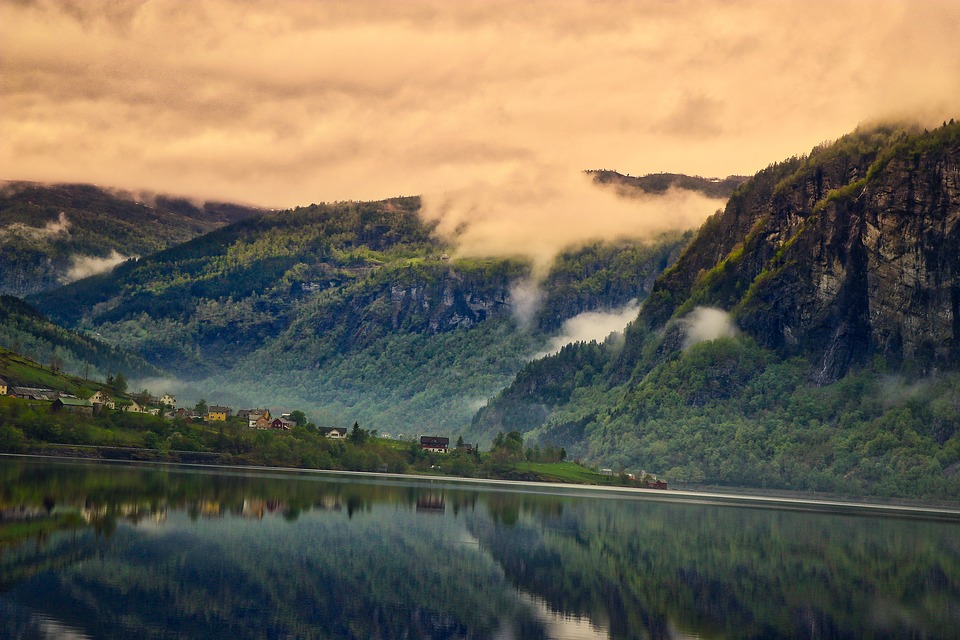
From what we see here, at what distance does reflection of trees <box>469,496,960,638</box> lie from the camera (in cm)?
8288

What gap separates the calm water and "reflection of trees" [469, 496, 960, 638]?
1.08 ft

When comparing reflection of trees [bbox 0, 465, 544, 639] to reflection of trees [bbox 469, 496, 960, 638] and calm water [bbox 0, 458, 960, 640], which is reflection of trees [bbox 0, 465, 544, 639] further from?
reflection of trees [bbox 469, 496, 960, 638]

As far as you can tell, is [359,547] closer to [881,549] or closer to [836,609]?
[836,609]

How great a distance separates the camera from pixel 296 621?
235ft

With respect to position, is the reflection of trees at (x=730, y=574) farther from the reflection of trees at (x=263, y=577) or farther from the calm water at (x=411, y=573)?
the reflection of trees at (x=263, y=577)

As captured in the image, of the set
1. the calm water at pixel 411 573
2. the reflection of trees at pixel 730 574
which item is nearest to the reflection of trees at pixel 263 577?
the calm water at pixel 411 573

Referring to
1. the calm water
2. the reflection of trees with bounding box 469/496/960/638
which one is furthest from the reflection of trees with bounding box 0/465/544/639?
the reflection of trees with bounding box 469/496/960/638

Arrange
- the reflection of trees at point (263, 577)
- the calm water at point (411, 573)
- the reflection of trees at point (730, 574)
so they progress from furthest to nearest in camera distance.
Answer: the reflection of trees at point (730, 574) → the calm water at point (411, 573) → the reflection of trees at point (263, 577)

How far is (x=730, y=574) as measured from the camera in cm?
10406

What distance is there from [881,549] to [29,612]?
92.5 metres

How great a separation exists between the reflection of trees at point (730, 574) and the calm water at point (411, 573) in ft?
1.08

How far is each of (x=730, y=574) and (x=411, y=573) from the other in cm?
2736

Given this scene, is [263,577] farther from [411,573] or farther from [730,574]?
[730,574]

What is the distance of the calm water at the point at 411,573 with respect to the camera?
72438 mm
